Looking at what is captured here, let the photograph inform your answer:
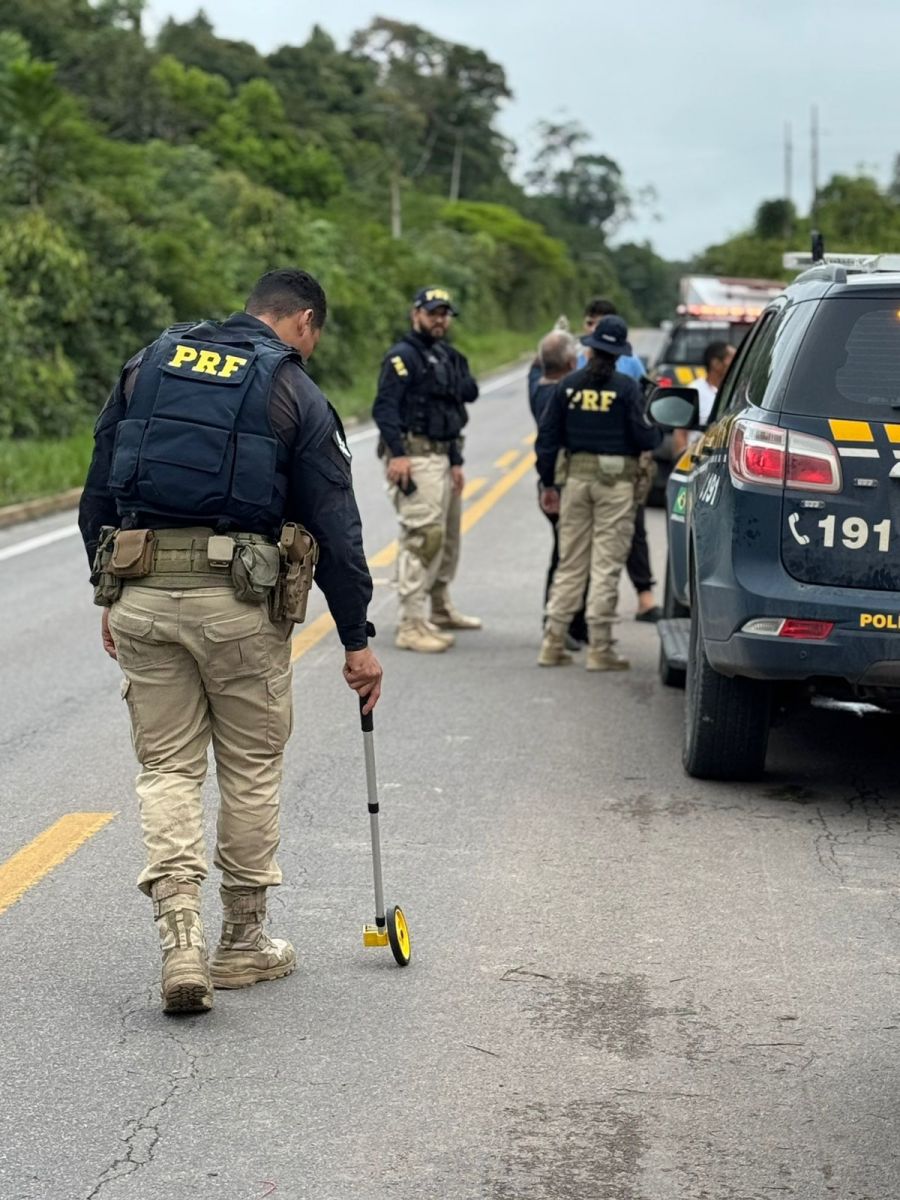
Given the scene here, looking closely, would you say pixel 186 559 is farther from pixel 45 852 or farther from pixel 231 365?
pixel 45 852

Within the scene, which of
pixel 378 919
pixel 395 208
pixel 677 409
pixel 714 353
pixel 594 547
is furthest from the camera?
pixel 395 208

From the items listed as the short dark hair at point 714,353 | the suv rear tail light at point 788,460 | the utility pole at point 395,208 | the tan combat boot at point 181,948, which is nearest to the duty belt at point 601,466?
the short dark hair at point 714,353

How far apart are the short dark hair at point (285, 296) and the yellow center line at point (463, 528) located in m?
1.18

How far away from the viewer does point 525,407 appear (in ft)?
113

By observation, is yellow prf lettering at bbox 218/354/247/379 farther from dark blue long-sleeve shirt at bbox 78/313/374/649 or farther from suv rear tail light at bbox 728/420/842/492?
suv rear tail light at bbox 728/420/842/492

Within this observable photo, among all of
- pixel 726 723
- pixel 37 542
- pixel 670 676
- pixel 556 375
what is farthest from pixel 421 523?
pixel 37 542

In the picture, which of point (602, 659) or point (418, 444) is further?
point (418, 444)

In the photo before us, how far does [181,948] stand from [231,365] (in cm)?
148

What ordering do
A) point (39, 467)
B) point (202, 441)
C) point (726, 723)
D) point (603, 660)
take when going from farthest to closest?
point (39, 467) < point (603, 660) < point (726, 723) < point (202, 441)

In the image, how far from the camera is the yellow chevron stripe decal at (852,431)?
22.6 feet

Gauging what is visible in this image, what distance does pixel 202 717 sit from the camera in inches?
213

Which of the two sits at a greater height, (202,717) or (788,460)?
(788,460)

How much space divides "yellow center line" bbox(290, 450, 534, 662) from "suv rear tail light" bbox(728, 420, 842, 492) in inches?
68.7

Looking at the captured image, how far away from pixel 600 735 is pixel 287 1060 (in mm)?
4208
